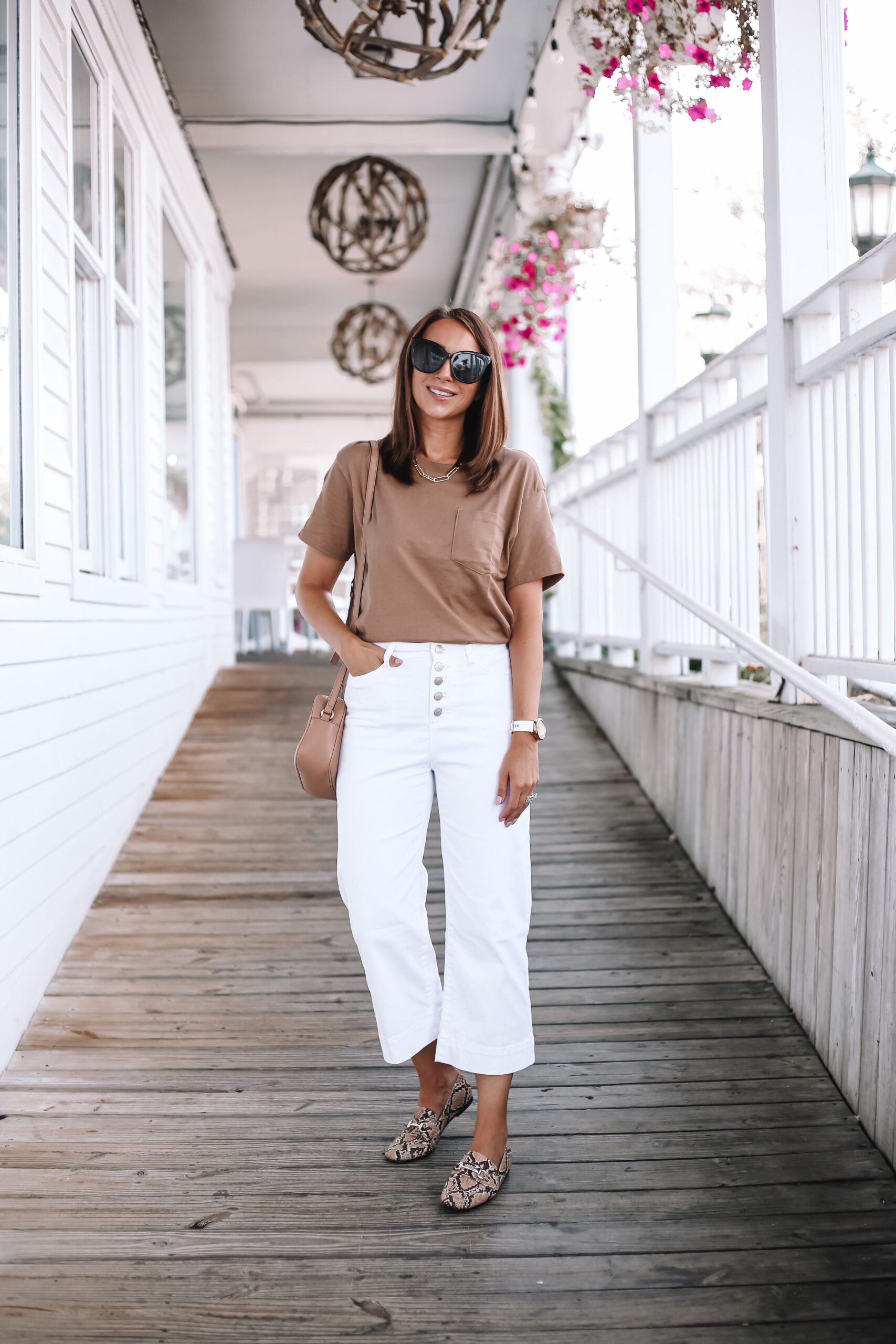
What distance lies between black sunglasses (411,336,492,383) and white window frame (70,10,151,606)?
5.42 ft

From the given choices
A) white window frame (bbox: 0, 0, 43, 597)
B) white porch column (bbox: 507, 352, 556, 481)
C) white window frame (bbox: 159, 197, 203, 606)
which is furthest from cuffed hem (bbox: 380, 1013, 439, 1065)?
white porch column (bbox: 507, 352, 556, 481)

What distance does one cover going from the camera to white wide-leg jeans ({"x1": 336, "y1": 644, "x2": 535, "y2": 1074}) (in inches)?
73.9

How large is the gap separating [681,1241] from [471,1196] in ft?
1.15

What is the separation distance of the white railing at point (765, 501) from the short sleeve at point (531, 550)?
25.2 inches

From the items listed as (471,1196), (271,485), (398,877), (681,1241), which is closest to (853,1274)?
(681,1241)

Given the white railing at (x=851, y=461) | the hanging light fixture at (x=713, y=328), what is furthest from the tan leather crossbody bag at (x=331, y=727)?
the hanging light fixture at (x=713, y=328)

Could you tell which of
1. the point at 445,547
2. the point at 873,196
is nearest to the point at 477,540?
the point at 445,547

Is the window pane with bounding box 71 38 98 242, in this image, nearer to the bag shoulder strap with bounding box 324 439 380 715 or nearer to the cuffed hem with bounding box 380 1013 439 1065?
the bag shoulder strap with bounding box 324 439 380 715

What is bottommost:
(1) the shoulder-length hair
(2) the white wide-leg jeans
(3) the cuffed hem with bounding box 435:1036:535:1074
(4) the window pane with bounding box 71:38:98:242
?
(3) the cuffed hem with bounding box 435:1036:535:1074

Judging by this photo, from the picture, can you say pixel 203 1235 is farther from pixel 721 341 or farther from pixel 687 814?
pixel 721 341

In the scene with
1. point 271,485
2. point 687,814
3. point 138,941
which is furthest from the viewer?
point 271,485

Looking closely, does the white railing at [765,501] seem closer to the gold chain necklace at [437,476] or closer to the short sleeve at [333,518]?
the gold chain necklace at [437,476]

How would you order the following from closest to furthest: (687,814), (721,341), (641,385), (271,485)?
(687,814)
(641,385)
(721,341)
(271,485)

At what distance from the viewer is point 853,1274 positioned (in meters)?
1.74
